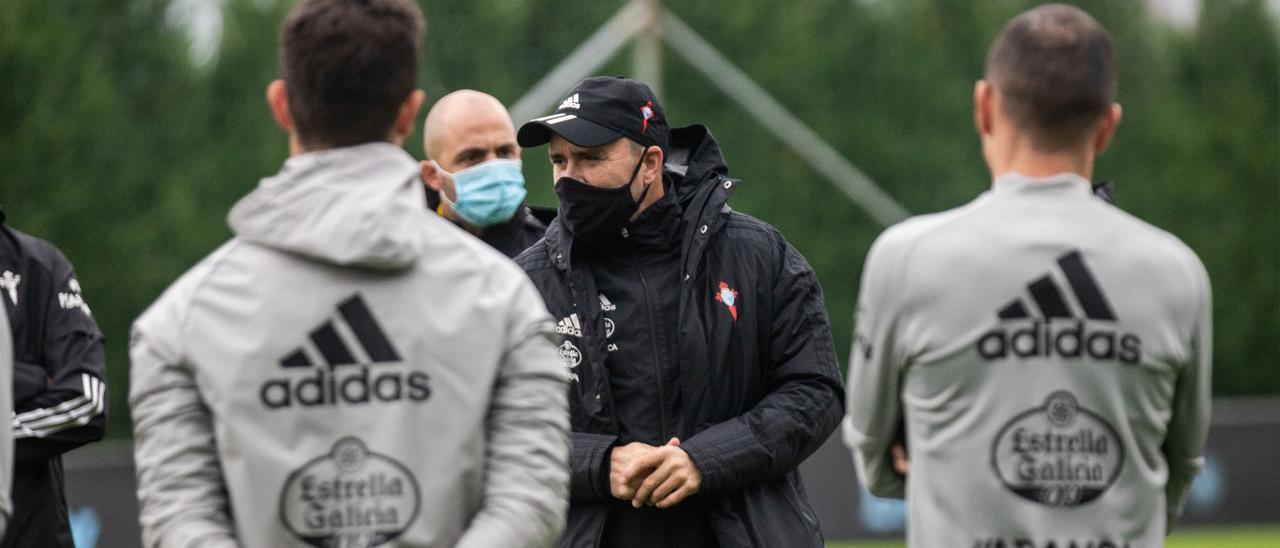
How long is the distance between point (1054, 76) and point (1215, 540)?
11.6 meters

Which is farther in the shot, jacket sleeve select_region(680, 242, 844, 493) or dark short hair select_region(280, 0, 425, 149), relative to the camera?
jacket sleeve select_region(680, 242, 844, 493)

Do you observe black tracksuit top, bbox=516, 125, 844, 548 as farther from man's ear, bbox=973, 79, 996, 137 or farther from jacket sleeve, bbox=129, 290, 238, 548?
jacket sleeve, bbox=129, 290, 238, 548

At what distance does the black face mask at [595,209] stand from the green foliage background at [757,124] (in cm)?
1187

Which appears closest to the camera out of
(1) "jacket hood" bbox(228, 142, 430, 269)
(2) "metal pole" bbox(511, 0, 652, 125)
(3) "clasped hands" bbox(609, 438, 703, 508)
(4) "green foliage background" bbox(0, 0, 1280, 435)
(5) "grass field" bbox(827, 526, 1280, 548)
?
(1) "jacket hood" bbox(228, 142, 430, 269)

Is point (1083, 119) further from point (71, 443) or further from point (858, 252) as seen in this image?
point (858, 252)

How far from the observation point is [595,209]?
4.80 metres

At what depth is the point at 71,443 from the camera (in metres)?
5.22

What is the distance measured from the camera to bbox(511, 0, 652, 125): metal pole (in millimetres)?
13727

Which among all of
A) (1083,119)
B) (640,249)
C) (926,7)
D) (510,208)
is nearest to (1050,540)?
(1083,119)

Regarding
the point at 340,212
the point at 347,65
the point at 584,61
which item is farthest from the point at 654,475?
the point at 584,61

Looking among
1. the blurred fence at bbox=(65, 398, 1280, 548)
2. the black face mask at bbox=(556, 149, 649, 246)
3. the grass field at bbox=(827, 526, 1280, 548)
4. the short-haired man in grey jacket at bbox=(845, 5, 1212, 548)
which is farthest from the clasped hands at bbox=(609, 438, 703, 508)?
the grass field at bbox=(827, 526, 1280, 548)

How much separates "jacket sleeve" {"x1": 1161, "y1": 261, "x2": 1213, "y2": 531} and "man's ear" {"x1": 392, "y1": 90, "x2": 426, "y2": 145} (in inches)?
59.1

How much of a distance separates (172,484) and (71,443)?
2.38 metres

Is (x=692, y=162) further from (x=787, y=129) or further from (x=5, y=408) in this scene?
(x=787, y=129)
